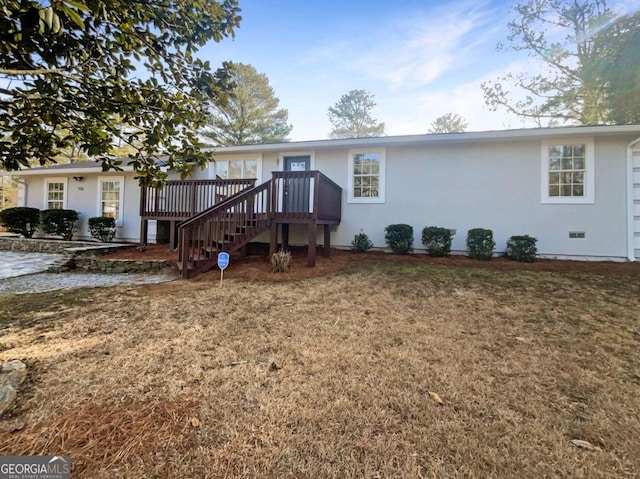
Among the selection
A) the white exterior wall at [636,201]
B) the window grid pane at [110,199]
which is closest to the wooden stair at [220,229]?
the window grid pane at [110,199]

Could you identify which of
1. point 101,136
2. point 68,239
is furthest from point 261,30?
point 68,239

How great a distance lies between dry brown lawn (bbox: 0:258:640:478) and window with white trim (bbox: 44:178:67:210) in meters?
10.0

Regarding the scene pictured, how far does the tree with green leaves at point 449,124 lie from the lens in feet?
88.8

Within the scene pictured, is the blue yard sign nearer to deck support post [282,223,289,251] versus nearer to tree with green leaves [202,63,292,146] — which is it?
deck support post [282,223,289,251]

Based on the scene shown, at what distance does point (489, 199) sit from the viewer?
25.2 feet

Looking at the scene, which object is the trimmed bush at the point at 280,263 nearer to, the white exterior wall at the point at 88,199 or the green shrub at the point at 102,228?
the white exterior wall at the point at 88,199

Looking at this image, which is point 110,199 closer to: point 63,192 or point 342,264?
point 63,192

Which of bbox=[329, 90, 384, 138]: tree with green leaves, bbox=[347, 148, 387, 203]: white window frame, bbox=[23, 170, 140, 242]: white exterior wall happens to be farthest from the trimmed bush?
bbox=[329, 90, 384, 138]: tree with green leaves

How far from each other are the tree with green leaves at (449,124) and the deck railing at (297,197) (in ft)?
81.4

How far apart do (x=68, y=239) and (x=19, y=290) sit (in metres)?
7.16

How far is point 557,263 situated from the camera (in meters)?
6.75

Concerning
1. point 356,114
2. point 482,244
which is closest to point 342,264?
point 482,244

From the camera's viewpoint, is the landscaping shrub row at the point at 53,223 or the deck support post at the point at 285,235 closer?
the deck support post at the point at 285,235

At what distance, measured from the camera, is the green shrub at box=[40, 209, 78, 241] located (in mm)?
10789
